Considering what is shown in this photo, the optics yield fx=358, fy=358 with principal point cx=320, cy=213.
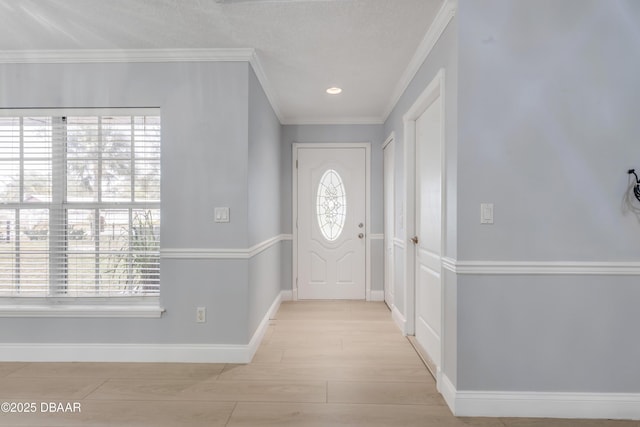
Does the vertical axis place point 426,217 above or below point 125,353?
above

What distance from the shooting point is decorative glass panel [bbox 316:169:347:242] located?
4.84m

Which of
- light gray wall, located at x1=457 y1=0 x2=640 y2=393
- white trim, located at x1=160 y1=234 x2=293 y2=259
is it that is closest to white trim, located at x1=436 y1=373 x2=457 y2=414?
light gray wall, located at x1=457 y1=0 x2=640 y2=393

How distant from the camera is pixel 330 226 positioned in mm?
4840

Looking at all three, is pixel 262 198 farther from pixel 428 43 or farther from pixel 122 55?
pixel 428 43

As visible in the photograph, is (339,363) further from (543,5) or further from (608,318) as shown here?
(543,5)

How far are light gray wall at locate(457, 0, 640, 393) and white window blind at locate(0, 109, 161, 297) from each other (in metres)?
2.32

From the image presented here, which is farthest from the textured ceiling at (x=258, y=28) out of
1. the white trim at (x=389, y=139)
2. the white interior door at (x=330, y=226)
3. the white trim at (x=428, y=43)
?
the white interior door at (x=330, y=226)

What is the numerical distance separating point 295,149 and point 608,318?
3694 millimetres

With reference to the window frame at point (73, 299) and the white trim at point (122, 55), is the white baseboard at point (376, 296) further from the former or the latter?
the white trim at point (122, 55)

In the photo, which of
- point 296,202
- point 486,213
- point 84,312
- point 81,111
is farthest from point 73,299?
point 486,213

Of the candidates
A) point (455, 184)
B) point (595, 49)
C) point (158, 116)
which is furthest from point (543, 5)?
point (158, 116)

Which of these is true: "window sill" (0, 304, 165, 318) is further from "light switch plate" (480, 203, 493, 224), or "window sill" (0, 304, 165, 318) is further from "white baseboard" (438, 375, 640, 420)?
"light switch plate" (480, 203, 493, 224)

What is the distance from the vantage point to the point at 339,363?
2779 mm

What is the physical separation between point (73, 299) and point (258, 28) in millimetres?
2513
